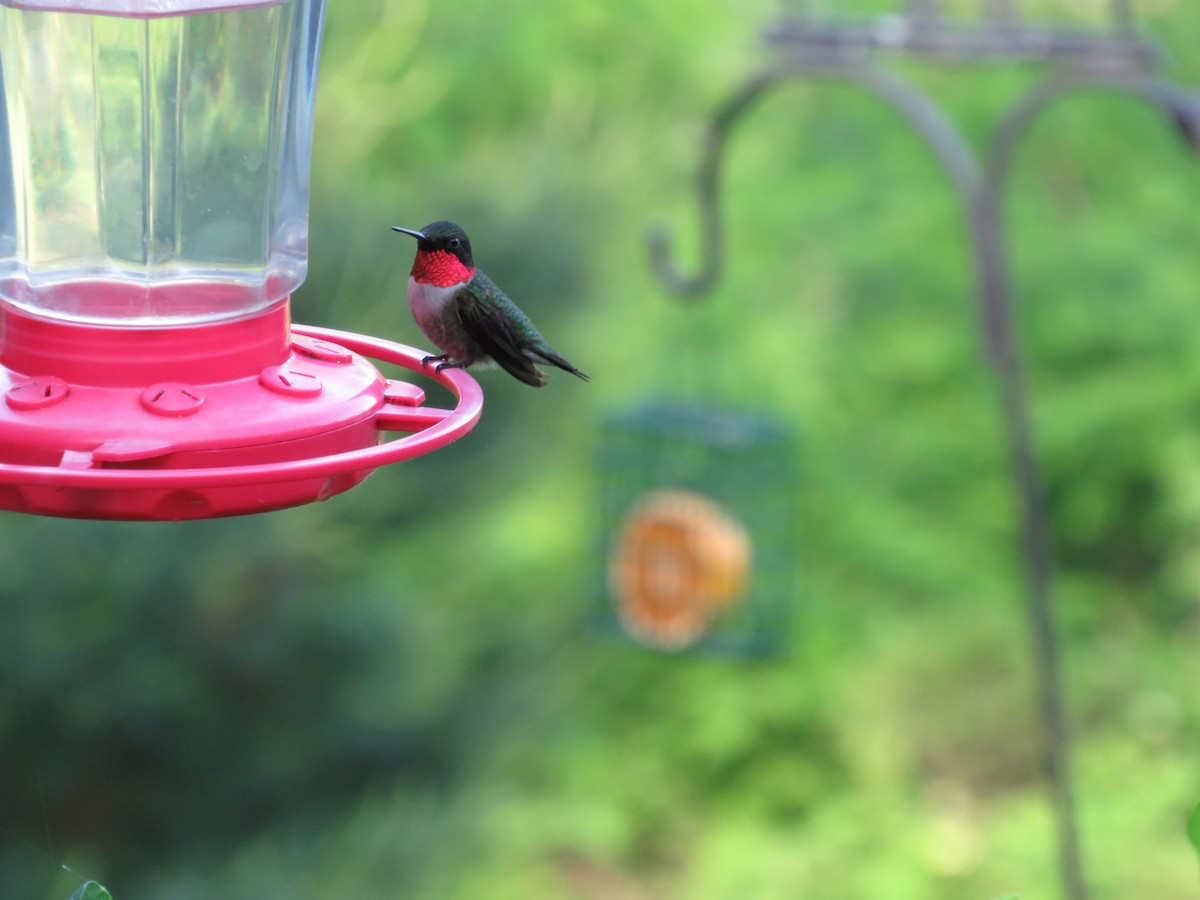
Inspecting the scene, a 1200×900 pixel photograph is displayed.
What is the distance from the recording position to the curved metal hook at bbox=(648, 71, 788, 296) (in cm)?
322

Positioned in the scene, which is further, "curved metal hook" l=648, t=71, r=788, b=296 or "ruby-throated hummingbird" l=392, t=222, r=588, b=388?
"curved metal hook" l=648, t=71, r=788, b=296

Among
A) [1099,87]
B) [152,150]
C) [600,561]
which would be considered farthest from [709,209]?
[152,150]

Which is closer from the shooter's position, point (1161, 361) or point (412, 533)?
point (412, 533)

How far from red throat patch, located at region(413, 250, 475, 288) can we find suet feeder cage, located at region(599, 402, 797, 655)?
6.90 feet

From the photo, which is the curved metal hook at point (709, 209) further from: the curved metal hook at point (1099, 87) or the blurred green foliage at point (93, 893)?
the blurred green foliage at point (93, 893)

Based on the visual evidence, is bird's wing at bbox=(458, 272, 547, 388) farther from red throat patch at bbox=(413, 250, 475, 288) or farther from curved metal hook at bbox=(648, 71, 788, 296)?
curved metal hook at bbox=(648, 71, 788, 296)

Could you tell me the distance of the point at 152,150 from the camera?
1534mm

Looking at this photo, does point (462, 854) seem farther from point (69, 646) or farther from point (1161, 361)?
point (1161, 361)

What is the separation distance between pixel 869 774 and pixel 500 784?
5.64 feet

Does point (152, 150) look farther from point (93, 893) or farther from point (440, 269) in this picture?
point (93, 893)

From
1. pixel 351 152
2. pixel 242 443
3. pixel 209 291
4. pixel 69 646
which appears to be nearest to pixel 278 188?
pixel 209 291

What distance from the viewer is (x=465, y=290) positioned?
6.04 ft

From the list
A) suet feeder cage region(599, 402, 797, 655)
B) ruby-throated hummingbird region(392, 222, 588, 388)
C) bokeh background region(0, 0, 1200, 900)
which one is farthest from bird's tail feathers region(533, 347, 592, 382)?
bokeh background region(0, 0, 1200, 900)

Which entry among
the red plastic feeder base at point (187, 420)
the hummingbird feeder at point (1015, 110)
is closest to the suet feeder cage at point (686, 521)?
the hummingbird feeder at point (1015, 110)
